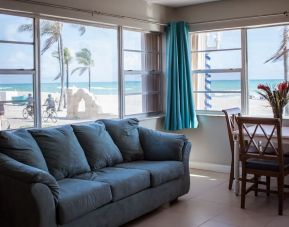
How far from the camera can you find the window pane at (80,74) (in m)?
4.33

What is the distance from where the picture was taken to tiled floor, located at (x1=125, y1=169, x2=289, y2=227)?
11.9 feet

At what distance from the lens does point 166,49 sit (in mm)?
5711

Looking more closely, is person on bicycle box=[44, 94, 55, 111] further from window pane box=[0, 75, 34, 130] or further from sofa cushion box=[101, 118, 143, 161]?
sofa cushion box=[101, 118, 143, 161]

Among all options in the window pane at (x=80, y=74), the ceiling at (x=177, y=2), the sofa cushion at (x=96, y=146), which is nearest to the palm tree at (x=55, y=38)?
the window pane at (x=80, y=74)

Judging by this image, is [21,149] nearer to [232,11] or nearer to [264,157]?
[264,157]

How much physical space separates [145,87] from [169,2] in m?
1.21

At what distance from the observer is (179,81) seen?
5590 mm

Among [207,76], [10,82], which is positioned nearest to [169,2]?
[207,76]

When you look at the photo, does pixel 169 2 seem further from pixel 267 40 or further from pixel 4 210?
pixel 4 210

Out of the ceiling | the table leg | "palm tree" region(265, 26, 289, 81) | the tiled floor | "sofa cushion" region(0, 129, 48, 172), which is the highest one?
the ceiling

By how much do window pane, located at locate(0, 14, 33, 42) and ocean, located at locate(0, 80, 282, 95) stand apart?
454 millimetres

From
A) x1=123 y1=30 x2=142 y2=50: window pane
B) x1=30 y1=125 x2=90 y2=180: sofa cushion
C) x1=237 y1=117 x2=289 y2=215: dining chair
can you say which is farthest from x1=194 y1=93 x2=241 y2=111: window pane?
x1=30 y1=125 x2=90 y2=180: sofa cushion

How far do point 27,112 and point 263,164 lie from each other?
7.91 ft

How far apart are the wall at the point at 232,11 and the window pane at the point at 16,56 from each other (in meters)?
2.56
